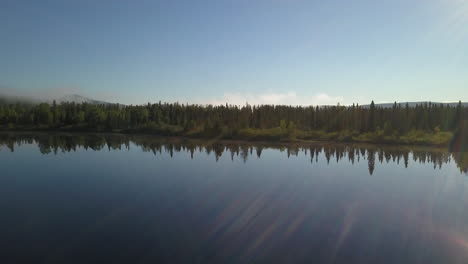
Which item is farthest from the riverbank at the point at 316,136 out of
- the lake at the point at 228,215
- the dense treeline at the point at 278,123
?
the lake at the point at 228,215

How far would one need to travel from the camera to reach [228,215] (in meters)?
17.4

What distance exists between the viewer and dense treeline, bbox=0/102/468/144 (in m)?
75.4

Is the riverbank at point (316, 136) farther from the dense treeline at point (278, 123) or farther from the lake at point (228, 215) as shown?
the lake at point (228, 215)

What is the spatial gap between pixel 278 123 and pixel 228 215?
81.5m

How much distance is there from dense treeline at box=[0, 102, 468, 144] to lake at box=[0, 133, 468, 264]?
43.7m

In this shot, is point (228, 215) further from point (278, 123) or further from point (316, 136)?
point (278, 123)

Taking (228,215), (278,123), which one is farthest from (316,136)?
(228,215)

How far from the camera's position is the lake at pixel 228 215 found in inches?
484

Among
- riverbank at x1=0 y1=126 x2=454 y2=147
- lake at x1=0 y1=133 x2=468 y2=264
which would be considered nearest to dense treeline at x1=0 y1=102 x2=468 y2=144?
riverbank at x1=0 y1=126 x2=454 y2=147

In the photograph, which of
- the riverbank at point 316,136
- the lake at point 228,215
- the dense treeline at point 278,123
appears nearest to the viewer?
the lake at point 228,215

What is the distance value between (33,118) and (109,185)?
97.7 meters

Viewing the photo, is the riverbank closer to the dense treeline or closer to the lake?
the dense treeline

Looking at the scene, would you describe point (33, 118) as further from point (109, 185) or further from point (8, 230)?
point (8, 230)

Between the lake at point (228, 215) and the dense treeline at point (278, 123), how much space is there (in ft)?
143
